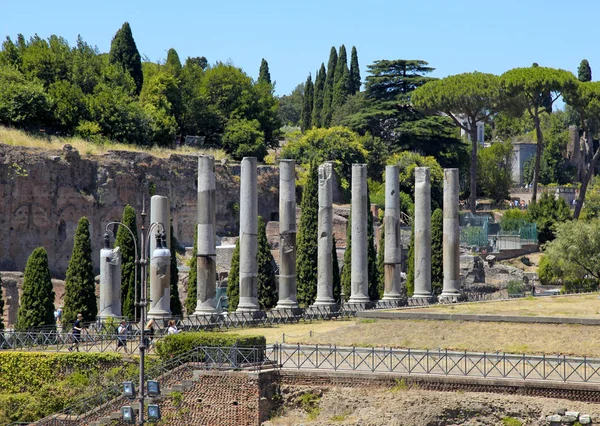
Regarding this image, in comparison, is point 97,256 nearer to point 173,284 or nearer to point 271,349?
point 173,284

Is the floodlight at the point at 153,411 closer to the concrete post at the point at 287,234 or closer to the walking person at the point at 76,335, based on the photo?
the walking person at the point at 76,335

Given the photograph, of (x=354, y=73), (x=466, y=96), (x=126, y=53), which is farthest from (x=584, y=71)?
(x=126, y=53)

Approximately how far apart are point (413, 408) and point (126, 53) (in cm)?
5574

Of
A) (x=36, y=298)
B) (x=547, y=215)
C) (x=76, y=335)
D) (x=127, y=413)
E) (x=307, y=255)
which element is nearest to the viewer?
(x=127, y=413)

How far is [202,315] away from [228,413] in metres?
10.8

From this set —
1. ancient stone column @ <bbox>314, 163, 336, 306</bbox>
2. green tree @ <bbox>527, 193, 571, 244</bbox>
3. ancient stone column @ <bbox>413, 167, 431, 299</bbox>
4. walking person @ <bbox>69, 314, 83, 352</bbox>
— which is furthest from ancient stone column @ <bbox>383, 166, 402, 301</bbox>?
green tree @ <bbox>527, 193, 571, 244</bbox>

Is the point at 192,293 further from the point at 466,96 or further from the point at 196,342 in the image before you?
the point at 466,96

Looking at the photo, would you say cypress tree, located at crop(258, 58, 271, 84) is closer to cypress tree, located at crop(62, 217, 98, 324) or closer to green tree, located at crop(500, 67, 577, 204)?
green tree, located at crop(500, 67, 577, 204)

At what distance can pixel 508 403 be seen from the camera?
121 feet

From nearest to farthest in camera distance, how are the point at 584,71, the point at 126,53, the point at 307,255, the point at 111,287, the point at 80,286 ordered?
1. the point at 111,287
2. the point at 80,286
3. the point at 307,255
4. the point at 126,53
5. the point at 584,71

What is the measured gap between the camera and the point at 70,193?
71.2 meters

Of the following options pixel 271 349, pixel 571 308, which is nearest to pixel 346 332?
pixel 271 349

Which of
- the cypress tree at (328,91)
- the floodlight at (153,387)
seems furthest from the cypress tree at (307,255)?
the cypress tree at (328,91)

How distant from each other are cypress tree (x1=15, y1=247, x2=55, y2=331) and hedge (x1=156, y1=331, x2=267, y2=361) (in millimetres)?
9180
